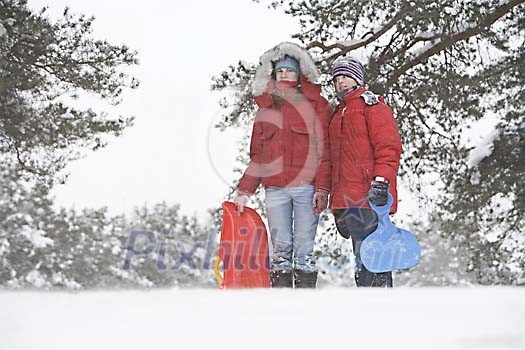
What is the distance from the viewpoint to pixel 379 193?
116 inches

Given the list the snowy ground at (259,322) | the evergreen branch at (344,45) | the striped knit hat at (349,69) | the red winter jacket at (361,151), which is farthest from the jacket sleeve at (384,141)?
the evergreen branch at (344,45)

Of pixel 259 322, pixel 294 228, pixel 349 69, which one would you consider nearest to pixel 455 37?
pixel 349 69

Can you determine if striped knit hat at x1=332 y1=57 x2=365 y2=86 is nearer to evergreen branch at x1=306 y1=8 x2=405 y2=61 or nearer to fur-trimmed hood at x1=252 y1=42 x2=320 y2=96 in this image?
fur-trimmed hood at x1=252 y1=42 x2=320 y2=96

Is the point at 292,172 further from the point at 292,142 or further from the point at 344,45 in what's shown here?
the point at 344,45

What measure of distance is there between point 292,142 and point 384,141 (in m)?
0.48

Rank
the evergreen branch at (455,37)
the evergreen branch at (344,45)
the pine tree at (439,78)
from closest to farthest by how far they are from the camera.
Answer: the evergreen branch at (455,37)
the pine tree at (439,78)
the evergreen branch at (344,45)

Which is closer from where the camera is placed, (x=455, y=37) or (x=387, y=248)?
(x=387, y=248)

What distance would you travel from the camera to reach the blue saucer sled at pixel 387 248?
293 centimetres

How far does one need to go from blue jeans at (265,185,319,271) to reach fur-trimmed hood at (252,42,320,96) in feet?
1.92

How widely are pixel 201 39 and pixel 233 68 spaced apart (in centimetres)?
1383

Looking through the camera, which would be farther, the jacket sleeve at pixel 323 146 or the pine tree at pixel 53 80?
the pine tree at pixel 53 80

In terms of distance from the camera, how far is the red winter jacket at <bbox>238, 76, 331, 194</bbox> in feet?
10.6

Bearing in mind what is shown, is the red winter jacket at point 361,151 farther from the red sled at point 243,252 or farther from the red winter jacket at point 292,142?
the red sled at point 243,252

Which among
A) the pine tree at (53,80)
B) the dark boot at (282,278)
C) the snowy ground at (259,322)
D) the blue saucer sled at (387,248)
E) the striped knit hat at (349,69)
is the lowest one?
the snowy ground at (259,322)
